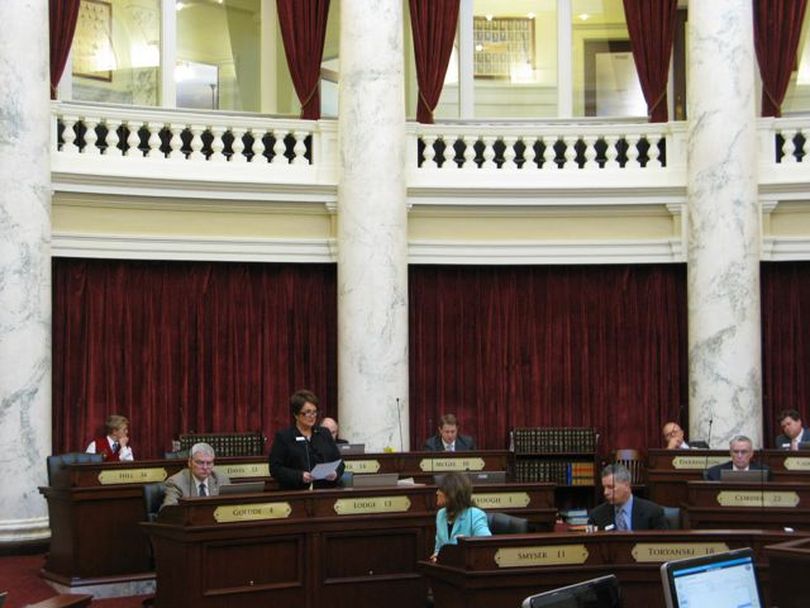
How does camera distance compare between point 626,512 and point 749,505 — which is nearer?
point 626,512

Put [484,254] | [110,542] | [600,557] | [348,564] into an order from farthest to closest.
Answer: [484,254] < [110,542] < [348,564] < [600,557]

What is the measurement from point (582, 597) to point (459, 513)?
3.25 metres

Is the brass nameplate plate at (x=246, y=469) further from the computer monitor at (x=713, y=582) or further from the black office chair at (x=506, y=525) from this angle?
the computer monitor at (x=713, y=582)

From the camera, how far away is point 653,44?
14.5m

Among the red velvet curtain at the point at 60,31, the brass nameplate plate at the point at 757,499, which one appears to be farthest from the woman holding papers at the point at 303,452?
the red velvet curtain at the point at 60,31

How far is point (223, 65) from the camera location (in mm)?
15406

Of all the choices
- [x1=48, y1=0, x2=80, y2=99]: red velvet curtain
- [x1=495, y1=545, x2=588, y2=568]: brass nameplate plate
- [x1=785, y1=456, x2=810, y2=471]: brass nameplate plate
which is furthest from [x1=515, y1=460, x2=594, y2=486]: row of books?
[x1=495, y1=545, x2=588, y2=568]: brass nameplate plate

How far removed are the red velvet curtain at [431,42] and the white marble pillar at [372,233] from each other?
0.89 m

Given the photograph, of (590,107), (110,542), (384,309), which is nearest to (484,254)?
(384,309)

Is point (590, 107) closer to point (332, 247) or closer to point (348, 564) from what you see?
point (332, 247)

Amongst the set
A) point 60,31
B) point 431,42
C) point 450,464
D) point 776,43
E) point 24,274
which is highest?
point 431,42

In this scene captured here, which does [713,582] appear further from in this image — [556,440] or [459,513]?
[556,440]

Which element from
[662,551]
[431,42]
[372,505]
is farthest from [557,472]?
[662,551]

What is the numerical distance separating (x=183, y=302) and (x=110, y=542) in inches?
163
